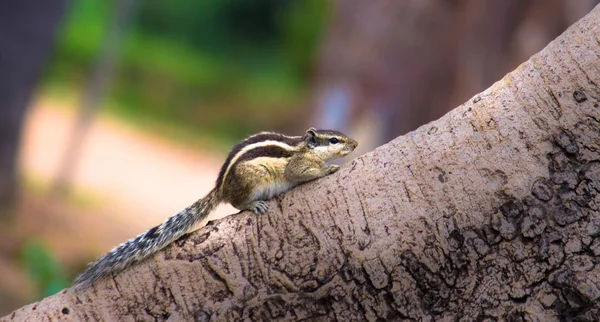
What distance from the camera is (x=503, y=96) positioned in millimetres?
2602

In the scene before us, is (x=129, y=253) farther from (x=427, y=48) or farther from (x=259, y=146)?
(x=427, y=48)

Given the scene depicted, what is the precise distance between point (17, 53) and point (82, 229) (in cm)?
242

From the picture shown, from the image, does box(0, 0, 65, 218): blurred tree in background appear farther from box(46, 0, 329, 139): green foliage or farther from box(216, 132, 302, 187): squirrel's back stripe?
box(46, 0, 329, 139): green foliage

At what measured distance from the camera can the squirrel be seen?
2.71 m

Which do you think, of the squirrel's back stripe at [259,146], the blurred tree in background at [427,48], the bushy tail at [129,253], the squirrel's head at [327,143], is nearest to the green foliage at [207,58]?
the blurred tree in background at [427,48]

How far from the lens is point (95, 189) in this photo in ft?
40.6

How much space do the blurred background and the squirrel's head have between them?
1.65 metres

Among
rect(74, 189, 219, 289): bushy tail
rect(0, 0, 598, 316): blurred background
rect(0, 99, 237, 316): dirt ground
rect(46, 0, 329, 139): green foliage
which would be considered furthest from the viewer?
rect(46, 0, 329, 139): green foliage

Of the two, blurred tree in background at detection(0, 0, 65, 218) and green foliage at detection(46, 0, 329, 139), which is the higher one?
green foliage at detection(46, 0, 329, 139)

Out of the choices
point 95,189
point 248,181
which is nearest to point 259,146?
point 248,181

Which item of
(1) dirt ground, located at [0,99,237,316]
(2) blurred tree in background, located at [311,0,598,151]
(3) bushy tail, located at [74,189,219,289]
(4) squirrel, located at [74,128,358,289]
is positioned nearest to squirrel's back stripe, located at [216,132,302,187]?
(4) squirrel, located at [74,128,358,289]

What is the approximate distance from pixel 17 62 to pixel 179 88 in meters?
10.4

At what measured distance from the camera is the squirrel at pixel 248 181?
8.88 ft

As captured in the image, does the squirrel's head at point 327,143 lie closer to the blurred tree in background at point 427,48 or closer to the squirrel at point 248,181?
the squirrel at point 248,181
